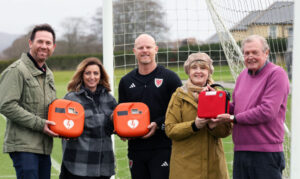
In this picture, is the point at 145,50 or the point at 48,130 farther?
the point at 145,50

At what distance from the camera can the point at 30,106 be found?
3086mm

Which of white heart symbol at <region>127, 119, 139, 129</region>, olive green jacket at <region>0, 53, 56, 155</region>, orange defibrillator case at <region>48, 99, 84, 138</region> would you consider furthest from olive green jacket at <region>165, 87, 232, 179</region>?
→ olive green jacket at <region>0, 53, 56, 155</region>

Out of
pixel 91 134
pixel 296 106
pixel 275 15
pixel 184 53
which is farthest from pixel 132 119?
pixel 184 53

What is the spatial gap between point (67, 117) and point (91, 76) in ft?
1.32

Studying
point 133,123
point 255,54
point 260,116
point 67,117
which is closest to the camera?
point 260,116

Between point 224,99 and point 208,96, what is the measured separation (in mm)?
114

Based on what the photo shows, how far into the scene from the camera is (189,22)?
540 cm

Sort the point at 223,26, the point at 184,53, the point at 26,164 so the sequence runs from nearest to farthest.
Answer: the point at 26,164 → the point at 223,26 → the point at 184,53

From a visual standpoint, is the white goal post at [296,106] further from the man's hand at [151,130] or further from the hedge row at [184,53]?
the hedge row at [184,53]

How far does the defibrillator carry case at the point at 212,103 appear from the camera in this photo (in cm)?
270

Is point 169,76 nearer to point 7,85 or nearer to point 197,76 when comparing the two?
point 197,76

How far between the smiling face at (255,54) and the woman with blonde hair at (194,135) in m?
0.31

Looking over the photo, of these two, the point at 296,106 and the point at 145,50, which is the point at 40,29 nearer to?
the point at 145,50

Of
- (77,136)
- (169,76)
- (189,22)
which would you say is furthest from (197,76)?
(189,22)
